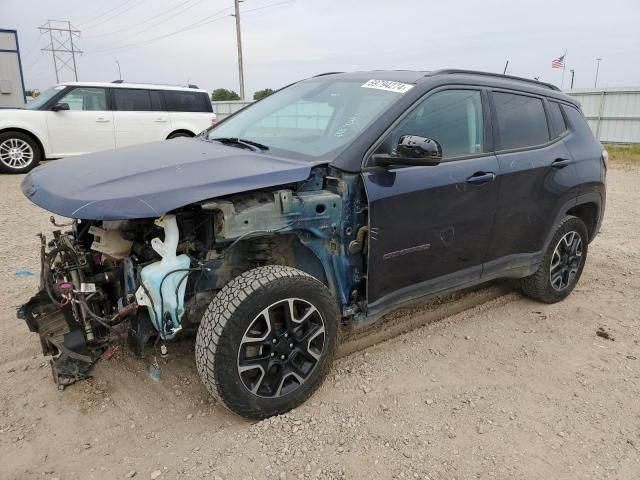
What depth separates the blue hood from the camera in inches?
85.3

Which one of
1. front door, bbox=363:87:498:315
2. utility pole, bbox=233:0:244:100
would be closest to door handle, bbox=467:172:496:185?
front door, bbox=363:87:498:315

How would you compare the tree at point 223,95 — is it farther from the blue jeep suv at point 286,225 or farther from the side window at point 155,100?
the blue jeep suv at point 286,225

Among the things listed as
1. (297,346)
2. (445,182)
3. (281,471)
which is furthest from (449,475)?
(445,182)

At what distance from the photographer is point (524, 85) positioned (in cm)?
383

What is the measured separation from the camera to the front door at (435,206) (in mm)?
2852

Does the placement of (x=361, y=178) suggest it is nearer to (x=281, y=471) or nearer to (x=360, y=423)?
(x=360, y=423)

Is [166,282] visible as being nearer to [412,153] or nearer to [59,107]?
[412,153]

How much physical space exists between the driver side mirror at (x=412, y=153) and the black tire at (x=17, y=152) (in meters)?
9.43

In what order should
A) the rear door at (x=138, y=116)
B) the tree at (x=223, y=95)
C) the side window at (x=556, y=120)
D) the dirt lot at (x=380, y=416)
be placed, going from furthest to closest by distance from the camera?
the tree at (x=223, y=95), the rear door at (x=138, y=116), the side window at (x=556, y=120), the dirt lot at (x=380, y=416)

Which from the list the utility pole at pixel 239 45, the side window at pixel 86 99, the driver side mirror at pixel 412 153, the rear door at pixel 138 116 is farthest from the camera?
the utility pole at pixel 239 45

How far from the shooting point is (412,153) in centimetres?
267

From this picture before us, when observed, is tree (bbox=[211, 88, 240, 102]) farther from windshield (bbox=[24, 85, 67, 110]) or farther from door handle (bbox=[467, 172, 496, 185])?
door handle (bbox=[467, 172, 496, 185])

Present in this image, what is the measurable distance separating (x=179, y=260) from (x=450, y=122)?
1937 mm

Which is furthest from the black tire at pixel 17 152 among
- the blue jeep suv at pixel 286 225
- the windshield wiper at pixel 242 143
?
the windshield wiper at pixel 242 143
